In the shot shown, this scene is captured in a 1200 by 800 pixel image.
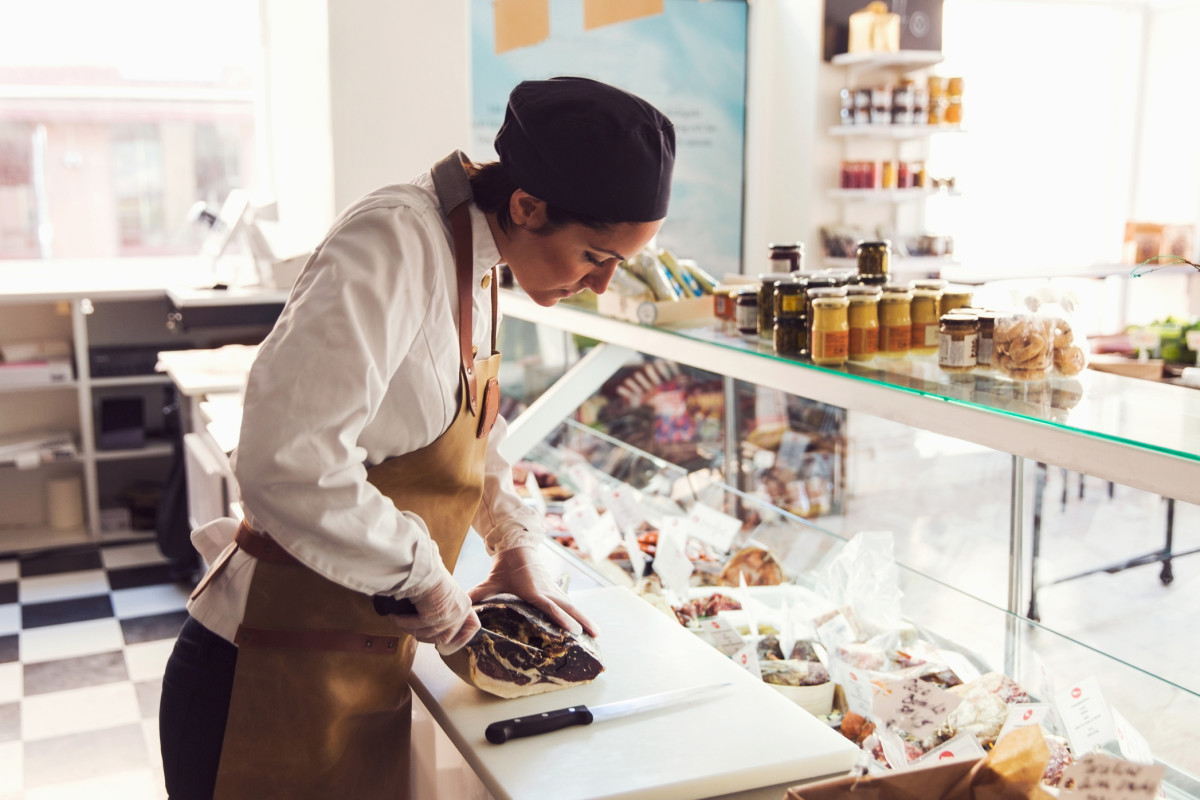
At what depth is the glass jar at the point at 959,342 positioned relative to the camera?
167 cm

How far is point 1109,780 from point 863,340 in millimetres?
974

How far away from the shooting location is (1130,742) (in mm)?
1425

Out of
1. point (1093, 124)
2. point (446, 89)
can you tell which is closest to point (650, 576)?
point (446, 89)

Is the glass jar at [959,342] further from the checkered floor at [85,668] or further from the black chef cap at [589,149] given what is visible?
the checkered floor at [85,668]

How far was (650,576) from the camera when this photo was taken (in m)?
2.40

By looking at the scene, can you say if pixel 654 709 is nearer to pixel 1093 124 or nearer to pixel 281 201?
pixel 281 201

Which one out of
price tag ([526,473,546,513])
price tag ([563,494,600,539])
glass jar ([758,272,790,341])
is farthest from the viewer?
price tag ([526,473,546,513])

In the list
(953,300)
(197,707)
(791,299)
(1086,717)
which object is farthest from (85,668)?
(1086,717)

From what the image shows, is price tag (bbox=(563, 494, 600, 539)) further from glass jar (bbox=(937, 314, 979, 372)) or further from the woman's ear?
the woman's ear

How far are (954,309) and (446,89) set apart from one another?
308 centimetres

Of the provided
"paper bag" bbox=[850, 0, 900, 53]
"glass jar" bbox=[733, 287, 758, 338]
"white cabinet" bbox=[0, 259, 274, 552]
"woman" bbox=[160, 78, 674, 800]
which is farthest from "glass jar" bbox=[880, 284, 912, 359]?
"paper bag" bbox=[850, 0, 900, 53]

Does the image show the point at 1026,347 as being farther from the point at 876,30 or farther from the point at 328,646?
the point at 876,30

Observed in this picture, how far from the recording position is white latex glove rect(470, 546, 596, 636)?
161 cm

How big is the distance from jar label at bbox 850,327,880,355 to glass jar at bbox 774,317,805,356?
0.45 ft
